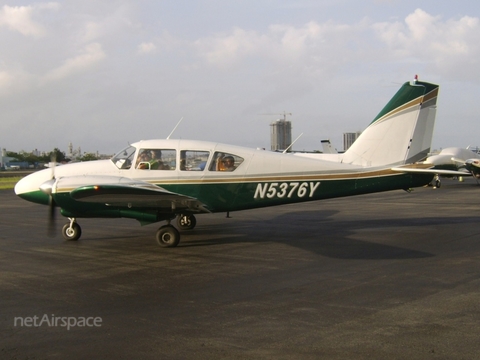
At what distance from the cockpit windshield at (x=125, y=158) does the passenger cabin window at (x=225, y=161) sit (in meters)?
1.81

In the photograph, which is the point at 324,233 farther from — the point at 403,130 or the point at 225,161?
the point at 403,130

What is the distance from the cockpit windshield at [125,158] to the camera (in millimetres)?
10977

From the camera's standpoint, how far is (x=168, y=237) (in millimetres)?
10414

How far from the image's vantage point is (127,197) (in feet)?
30.7

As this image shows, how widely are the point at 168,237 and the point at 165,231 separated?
142 millimetres

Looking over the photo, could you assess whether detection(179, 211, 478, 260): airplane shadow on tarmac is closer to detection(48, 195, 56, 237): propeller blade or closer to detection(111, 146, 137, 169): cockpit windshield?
detection(111, 146, 137, 169): cockpit windshield

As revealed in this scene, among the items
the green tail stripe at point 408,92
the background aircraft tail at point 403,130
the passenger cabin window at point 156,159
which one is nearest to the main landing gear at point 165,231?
the passenger cabin window at point 156,159

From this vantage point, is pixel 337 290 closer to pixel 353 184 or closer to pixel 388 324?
pixel 388 324

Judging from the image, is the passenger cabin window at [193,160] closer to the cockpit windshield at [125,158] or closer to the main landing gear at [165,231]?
the cockpit windshield at [125,158]

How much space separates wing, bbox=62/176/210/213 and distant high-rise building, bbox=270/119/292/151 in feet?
140

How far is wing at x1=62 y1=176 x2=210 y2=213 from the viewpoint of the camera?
29.4 feet

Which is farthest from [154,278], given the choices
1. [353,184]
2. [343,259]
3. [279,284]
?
[353,184]

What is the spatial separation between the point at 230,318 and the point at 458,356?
94.5 inches

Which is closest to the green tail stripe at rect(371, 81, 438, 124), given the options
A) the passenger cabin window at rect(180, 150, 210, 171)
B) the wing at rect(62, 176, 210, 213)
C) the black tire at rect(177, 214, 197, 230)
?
the passenger cabin window at rect(180, 150, 210, 171)
